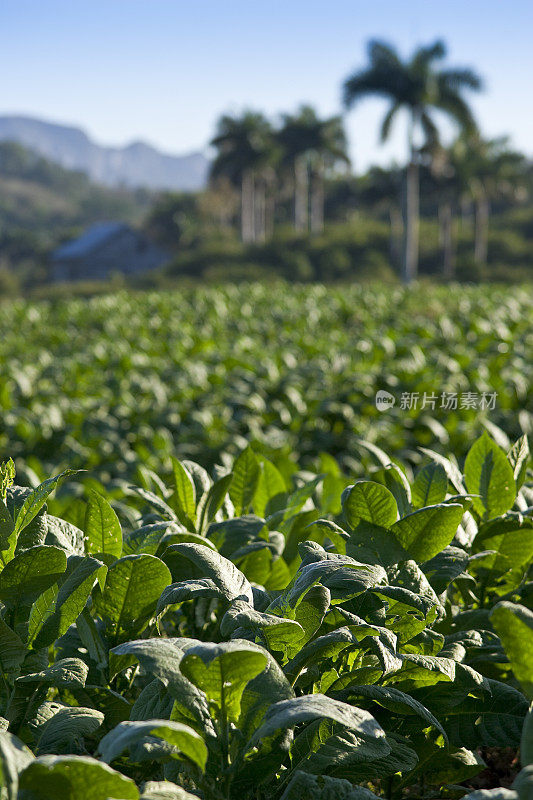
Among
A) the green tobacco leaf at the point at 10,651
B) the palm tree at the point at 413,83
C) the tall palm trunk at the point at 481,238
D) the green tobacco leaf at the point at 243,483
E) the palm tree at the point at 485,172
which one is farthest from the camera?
the tall palm trunk at the point at 481,238

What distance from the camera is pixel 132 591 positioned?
4.22ft

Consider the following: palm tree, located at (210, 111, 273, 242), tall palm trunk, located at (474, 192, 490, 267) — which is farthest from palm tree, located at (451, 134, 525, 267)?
palm tree, located at (210, 111, 273, 242)

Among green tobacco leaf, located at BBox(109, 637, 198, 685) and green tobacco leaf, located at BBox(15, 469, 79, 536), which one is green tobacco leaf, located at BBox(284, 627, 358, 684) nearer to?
green tobacco leaf, located at BBox(109, 637, 198, 685)

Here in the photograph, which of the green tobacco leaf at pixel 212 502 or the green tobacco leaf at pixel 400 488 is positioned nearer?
the green tobacco leaf at pixel 400 488

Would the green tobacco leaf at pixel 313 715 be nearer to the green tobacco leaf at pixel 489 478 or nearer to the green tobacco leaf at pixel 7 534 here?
the green tobacco leaf at pixel 7 534

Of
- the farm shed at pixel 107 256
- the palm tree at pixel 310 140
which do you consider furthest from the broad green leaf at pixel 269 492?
the farm shed at pixel 107 256

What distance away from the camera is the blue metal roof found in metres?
72.9

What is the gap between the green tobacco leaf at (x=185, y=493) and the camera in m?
1.70

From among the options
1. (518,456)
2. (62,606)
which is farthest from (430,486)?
(62,606)

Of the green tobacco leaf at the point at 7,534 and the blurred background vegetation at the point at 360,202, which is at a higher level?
the blurred background vegetation at the point at 360,202

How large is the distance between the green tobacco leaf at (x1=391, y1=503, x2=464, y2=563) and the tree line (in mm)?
33241

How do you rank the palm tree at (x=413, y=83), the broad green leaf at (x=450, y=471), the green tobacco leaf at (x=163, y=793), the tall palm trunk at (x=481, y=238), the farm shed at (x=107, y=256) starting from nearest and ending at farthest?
the green tobacco leaf at (x=163, y=793), the broad green leaf at (x=450, y=471), the palm tree at (x=413, y=83), the tall palm trunk at (x=481, y=238), the farm shed at (x=107, y=256)

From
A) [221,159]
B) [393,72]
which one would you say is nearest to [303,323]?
[393,72]

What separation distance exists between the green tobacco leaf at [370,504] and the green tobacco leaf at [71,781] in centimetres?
71
